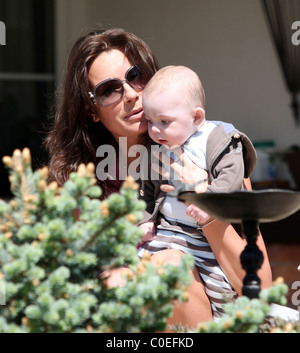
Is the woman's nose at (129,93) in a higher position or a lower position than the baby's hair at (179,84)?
higher

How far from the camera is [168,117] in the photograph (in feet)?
7.36

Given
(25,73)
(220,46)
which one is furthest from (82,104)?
(25,73)

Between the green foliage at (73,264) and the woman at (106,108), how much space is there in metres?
0.88

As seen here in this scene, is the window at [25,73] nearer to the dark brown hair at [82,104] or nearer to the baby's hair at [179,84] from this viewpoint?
the dark brown hair at [82,104]

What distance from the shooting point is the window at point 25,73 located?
7492mm

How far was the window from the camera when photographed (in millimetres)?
7492

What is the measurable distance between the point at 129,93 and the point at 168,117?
0.28m

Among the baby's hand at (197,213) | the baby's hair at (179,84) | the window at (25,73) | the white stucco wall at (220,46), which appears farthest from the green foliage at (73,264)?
the window at (25,73)

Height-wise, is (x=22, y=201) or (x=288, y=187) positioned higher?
(x=288, y=187)

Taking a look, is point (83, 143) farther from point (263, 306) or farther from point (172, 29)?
point (172, 29)

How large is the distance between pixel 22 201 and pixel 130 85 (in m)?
1.14

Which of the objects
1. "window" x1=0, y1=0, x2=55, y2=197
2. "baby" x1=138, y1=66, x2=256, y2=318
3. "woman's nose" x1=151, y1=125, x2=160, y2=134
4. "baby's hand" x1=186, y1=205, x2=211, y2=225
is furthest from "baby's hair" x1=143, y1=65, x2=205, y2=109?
"window" x1=0, y1=0, x2=55, y2=197
